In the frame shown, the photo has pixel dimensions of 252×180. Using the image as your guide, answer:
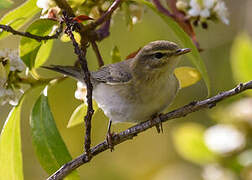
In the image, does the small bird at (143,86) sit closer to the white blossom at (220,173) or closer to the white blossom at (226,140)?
the white blossom at (226,140)

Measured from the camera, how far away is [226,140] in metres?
3.36

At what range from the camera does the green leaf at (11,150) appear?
2.79 meters

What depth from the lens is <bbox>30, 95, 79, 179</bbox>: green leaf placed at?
2.71 meters

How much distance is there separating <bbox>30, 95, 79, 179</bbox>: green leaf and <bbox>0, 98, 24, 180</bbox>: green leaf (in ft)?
0.39

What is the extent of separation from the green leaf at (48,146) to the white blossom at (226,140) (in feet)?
3.90

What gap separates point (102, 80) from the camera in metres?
3.62

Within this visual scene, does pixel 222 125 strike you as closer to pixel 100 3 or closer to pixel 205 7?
pixel 205 7

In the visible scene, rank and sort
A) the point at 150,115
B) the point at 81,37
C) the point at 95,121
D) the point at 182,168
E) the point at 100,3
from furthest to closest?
the point at 95,121 → the point at 182,168 → the point at 150,115 → the point at 100,3 → the point at 81,37

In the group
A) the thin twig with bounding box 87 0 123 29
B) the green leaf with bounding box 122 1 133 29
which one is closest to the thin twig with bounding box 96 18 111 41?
the green leaf with bounding box 122 1 133 29

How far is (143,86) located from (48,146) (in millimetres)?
832

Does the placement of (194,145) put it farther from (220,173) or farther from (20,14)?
(20,14)

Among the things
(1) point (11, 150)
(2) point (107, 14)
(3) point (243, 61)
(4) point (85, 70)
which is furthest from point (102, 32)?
(3) point (243, 61)

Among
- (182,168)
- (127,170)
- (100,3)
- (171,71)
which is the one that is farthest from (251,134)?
(127,170)

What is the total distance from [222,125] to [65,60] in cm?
254
